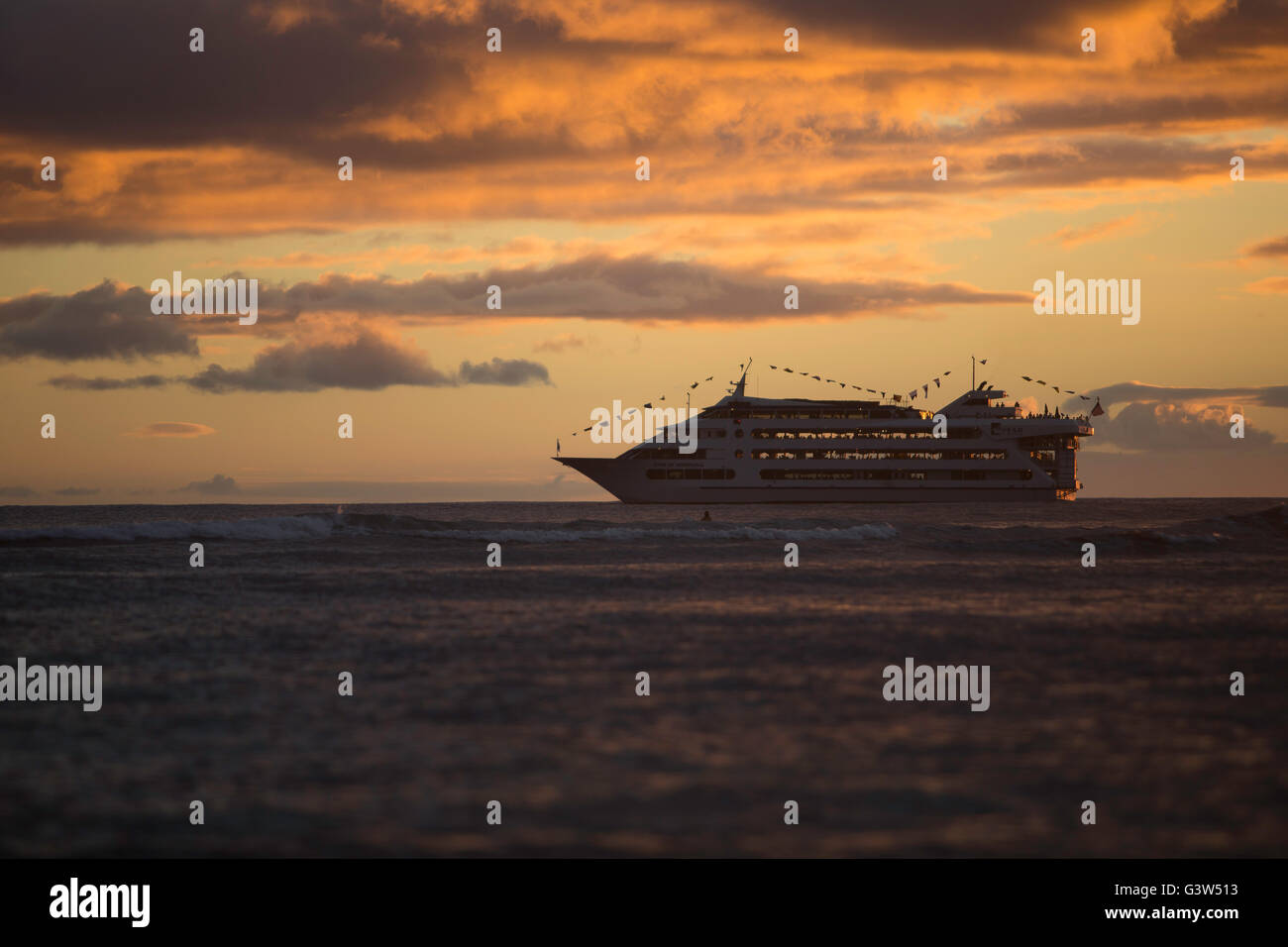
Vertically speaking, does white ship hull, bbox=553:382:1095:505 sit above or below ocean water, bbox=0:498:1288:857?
above

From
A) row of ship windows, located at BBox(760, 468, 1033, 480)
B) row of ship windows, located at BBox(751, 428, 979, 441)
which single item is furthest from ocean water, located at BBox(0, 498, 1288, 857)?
row of ship windows, located at BBox(751, 428, 979, 441)

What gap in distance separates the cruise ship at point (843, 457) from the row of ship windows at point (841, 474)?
0.34 feet

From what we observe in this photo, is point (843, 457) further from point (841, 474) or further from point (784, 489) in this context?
point (784, 489)

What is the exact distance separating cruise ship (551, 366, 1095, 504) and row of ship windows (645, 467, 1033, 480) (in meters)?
0.10

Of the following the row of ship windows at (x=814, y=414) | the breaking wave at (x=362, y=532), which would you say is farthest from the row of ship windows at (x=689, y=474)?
the breaking wave at (x=362, y=532)

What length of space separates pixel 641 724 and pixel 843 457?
4209 inches

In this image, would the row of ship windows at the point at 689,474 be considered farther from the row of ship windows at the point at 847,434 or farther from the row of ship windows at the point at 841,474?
the row of ship windows at the point at 847,434

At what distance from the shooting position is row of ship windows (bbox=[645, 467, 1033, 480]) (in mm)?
114625

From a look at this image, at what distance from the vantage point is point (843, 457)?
118000 mm

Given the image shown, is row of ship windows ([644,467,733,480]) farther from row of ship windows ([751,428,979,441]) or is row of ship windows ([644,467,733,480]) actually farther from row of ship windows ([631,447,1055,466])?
row of ship windows ([751,428,979,441])

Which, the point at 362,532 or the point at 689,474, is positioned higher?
the point at 689,474

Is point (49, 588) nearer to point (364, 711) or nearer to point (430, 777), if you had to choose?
point (364, 711)
